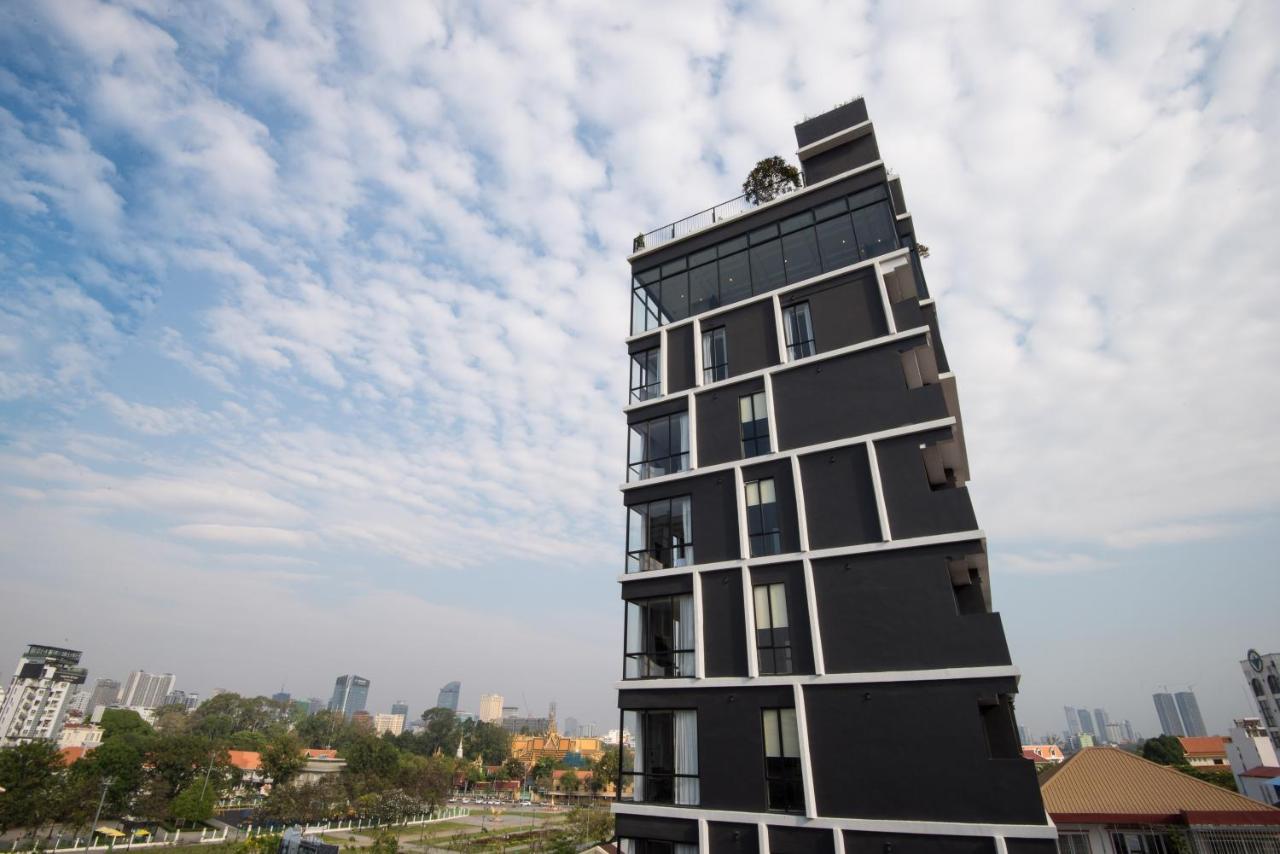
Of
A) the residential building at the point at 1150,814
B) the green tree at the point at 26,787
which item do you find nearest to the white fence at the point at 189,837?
the green tree at the point at 26,787

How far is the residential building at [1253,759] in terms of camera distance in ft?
96.2

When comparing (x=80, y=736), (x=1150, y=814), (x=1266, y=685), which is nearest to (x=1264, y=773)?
(x=1266, y=685)

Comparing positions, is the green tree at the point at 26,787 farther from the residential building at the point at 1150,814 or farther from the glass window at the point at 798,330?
the residential building at the point at 1150,814

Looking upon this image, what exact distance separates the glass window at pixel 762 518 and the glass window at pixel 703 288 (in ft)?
22.7

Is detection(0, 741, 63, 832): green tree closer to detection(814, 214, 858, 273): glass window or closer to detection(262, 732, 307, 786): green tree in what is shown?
detection(262, 732, 307, 786): green tree

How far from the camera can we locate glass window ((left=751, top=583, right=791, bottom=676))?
14.2 m

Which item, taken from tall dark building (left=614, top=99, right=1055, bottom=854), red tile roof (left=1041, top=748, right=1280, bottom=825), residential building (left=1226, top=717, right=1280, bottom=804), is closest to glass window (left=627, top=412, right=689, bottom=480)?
tall dark building (left=614, top=99, right=1055, bottom=854)

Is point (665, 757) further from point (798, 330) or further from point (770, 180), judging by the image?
point (770, 180)

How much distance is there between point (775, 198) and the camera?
19.6 m

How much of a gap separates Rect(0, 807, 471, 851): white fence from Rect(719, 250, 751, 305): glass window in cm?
4046

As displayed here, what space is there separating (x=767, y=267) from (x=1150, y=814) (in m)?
19.5

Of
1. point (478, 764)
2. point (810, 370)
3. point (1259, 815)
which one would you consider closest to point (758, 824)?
point (810, 370)

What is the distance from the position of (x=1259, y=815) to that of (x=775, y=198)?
73.3 ft

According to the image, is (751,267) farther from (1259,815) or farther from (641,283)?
(1259,815)
